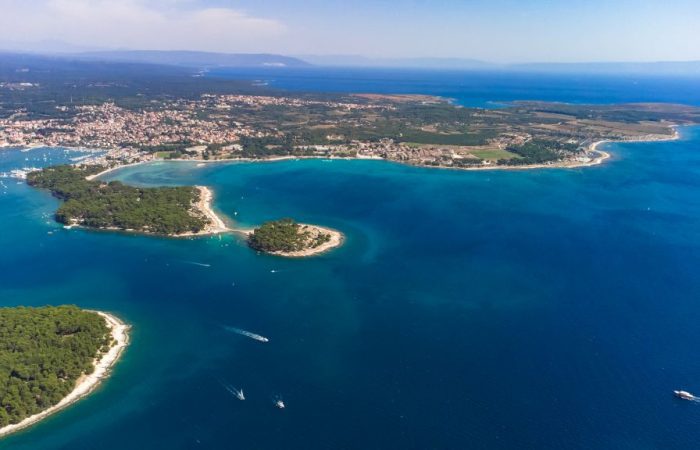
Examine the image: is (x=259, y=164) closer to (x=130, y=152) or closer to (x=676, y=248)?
(x=130, y=152)

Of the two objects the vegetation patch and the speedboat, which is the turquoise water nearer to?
the speedboat

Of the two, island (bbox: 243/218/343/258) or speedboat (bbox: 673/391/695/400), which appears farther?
island (bbox: 243/218/343/258)

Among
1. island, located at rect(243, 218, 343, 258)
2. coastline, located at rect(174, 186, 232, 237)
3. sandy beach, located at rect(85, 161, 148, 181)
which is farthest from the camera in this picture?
sandy beach, located at rect(85, 161, 148, 181)

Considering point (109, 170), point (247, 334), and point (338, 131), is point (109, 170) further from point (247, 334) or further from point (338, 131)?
point (247, 334)

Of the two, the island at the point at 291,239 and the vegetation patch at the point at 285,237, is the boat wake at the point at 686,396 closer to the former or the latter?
the island at the point at 291,239

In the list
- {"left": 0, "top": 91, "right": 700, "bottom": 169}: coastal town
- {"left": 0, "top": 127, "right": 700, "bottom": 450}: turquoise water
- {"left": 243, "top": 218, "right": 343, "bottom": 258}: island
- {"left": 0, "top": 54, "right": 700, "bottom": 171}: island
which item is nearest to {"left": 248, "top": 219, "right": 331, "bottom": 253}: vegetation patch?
{"left": 243, "top": 218, "right": 343, "bottom": 258}: island

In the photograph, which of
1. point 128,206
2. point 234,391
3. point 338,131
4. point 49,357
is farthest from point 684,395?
point 338,131
